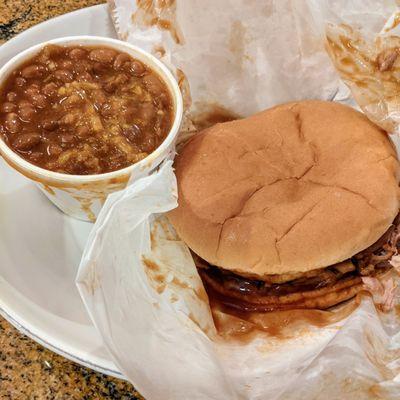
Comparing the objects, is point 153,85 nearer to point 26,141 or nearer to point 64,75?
point 64,75

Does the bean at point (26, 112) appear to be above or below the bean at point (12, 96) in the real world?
below

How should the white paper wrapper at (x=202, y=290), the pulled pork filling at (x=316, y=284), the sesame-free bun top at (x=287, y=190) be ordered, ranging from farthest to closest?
the pulled pork filling at (x=316, y=284) → the sesame-free bun top at (x=287, y=190) → the white paper wrapper at (x=202, y=290)

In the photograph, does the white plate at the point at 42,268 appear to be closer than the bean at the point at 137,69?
Yes

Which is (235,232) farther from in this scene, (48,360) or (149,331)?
(48,360)

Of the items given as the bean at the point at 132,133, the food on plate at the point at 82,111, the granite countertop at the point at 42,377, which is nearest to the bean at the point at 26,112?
the food on plate at the point at 82,111

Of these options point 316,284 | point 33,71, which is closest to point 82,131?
point 33,71

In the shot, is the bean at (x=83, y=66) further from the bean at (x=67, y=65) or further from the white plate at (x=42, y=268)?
the white plate at (x=42, y=268)

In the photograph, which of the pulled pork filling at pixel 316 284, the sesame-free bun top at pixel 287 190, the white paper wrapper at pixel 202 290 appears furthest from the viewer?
the pulled pork filling at pixel 316 284
